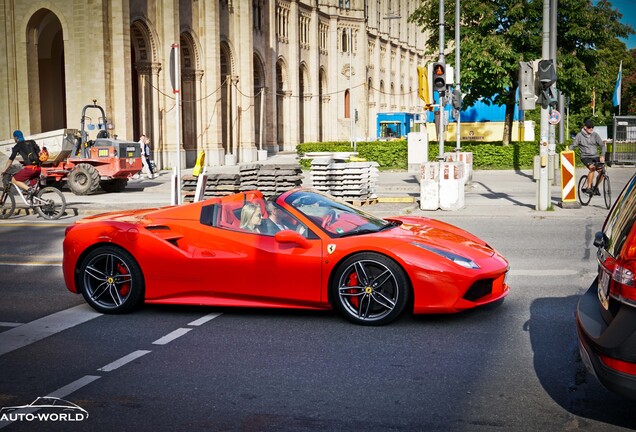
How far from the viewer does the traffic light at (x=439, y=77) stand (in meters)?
20.6

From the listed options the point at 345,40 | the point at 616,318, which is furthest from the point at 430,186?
the point at 345,40

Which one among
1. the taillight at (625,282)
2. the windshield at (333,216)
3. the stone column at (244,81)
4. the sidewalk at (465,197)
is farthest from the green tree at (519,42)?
the taillight at (625,282)

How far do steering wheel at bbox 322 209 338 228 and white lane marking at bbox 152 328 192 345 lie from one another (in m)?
1.63

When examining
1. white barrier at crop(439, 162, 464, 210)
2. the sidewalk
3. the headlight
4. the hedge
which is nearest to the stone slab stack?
the sidewalk

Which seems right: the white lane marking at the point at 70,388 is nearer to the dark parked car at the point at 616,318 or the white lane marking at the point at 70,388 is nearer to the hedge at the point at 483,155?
the dark parked car at the point at 616,318

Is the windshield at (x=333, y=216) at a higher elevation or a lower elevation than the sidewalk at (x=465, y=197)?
higher

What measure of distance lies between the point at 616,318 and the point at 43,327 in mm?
5409

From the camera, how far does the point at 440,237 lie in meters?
8.00

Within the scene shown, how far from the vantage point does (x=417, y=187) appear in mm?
26703

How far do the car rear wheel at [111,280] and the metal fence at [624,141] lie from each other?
31390 mm

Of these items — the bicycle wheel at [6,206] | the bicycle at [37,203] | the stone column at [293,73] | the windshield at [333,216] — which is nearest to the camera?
the windshield at [333,216]

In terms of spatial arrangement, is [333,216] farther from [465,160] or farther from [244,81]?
[244,81]

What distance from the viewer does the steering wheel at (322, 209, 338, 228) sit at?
788 centimetres

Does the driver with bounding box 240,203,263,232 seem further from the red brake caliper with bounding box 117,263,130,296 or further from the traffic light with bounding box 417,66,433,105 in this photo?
the traffic light with bounding box 417,66,433,105
